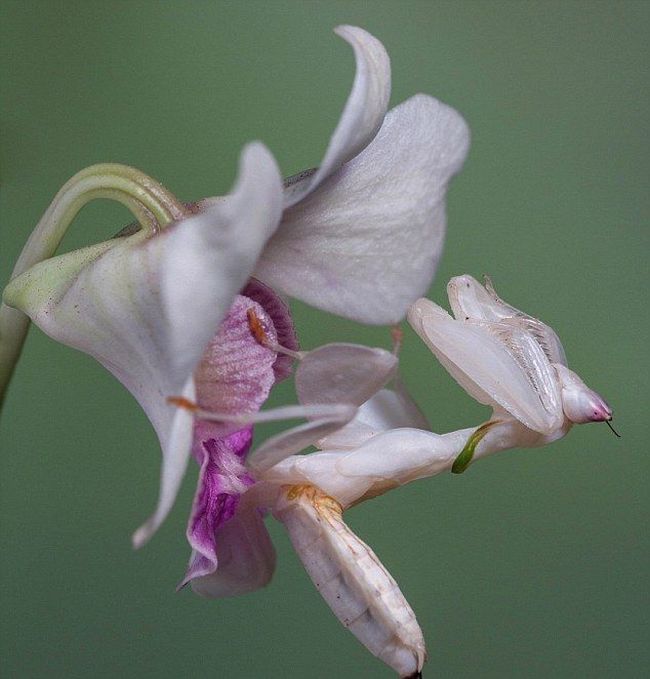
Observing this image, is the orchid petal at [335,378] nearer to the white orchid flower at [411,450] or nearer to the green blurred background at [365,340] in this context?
the white orchid flower at [411,450]

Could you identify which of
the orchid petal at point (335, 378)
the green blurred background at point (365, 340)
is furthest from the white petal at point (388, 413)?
the green blurred background at point (365, 340)

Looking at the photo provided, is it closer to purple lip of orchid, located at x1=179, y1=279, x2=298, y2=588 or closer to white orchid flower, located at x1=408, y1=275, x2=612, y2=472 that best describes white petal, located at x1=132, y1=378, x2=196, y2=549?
purple lip of orchid, located at x1=179, y1=279, x2=298, y2=588

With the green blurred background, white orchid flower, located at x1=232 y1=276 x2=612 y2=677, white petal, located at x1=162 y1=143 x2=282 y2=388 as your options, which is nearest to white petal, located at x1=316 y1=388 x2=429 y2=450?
white orchid flower, located at x1=232 y1=276 x2=612 y2=677

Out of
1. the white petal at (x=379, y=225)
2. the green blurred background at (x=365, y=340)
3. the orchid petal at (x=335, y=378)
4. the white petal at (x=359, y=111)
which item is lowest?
the green blurred background at (x=365, y=340)

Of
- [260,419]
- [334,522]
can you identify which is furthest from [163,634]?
[260,419]

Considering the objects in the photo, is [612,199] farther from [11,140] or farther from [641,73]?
[11,140]

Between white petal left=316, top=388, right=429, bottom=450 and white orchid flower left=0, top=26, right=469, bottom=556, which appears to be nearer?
white orchid flower left=0, top=26, right=469, bottom=556

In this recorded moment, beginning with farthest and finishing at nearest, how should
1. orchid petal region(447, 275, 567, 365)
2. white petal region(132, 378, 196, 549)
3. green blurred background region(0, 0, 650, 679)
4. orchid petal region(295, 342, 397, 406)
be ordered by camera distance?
1. green blurred background region(0, 0, 650, 679)
2. orchid petal region(447, 275, 567, 365)
3. orchid petal region(295, 342, 397, 406)
4. white petal region(132, 378, 196, 549)
